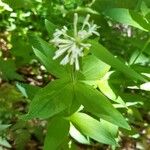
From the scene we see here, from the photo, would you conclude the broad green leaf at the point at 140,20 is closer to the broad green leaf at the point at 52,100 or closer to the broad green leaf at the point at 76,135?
the broad green leaf at the point at 52,100

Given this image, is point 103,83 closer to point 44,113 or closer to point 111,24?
point 44,113

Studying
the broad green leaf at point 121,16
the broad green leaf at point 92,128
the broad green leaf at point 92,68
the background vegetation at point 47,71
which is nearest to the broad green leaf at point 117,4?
the background vegetation at point 47,71

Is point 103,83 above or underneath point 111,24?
above

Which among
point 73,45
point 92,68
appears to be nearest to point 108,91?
point 92,68

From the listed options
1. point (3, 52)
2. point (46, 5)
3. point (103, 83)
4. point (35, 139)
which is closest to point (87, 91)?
point (103, 83)

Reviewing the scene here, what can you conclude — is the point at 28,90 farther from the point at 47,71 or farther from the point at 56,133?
the point at 47,71
